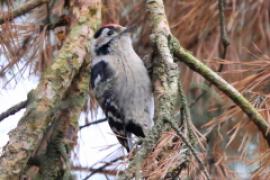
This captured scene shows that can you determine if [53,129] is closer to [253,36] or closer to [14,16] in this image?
[14,16]

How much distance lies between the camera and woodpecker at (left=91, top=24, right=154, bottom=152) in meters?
2.59

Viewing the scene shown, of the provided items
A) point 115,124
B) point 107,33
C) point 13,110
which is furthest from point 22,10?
point 115,124

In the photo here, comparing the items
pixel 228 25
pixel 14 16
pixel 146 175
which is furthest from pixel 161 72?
pixel 228 25

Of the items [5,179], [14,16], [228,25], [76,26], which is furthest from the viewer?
[228,25]

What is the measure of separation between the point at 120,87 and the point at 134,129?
170mm

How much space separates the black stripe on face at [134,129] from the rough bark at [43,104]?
2.05 ft

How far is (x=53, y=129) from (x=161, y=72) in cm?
37

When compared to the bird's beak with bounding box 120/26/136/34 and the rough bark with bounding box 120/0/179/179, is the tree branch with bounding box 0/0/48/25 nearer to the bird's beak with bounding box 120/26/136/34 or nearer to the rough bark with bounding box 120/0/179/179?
the rough bark with bounding box 120/0/179/179

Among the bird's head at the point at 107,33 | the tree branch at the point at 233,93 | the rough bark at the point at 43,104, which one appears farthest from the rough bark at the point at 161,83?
the bird's head at the point at 107,33

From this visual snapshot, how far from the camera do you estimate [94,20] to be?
2.13 m

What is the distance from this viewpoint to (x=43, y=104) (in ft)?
5.59

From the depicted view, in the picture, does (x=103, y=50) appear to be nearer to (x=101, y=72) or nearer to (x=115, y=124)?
(x=101, y=72)

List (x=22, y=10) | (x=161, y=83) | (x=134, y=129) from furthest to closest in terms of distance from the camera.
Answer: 1. (x=134, y=129)
2. (x=22, y=10)
3. (x=161, y=83)

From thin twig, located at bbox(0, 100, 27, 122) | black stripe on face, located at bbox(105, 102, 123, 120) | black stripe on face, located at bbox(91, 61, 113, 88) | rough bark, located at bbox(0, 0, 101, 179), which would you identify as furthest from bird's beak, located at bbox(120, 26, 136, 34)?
thin twig, located at bbox(0, 100, 27, 122)
